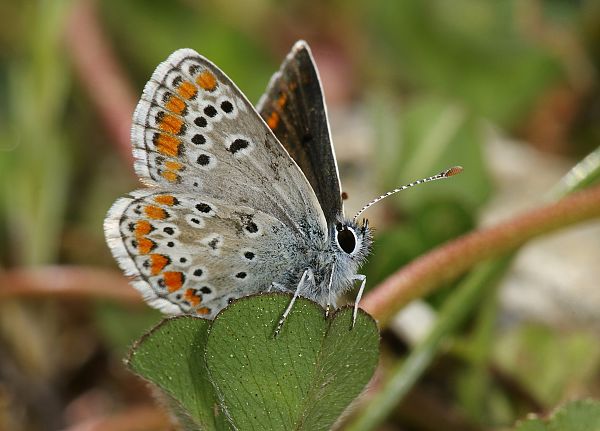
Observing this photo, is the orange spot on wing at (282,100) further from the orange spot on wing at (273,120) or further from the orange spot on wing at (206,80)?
the orange spot on wing at (206,80)

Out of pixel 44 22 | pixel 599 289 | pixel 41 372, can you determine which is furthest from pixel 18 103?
pixel 599 289

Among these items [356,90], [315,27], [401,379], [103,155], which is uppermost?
[315,27]

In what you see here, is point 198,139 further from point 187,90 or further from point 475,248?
point 475,248

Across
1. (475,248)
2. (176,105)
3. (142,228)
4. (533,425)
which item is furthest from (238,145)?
(533,425)

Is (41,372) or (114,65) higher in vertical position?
(114,65)

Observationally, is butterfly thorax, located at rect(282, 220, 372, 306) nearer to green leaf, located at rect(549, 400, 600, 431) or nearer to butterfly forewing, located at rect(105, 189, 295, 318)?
butterfly forewing, located at rect(105, 189, 295, 318)

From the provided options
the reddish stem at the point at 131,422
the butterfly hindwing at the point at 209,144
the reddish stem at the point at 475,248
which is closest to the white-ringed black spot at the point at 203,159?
the butterfly hindwing at the point at 209,144

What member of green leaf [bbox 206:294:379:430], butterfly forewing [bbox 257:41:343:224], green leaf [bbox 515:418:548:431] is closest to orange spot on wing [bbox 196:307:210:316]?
butterfly forewing [bbox 257:41:343:224]

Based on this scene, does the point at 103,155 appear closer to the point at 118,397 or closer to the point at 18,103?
the point at 18,103
